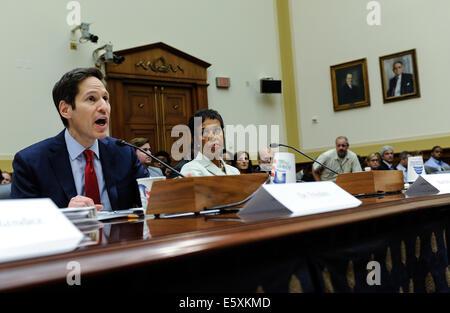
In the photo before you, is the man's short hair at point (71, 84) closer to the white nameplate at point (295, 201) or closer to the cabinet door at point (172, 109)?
the white nameplate at point (295, 201)

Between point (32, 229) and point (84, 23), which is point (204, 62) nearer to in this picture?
point (84, 23)

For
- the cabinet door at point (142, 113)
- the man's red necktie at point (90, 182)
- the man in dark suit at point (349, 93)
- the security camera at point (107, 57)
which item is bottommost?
the man's red necktie at point (90, 182)

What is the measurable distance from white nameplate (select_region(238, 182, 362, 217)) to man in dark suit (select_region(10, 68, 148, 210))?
0.89 meters

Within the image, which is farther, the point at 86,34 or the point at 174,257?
the point at 86,34

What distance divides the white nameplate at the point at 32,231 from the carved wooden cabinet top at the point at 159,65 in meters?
6.38

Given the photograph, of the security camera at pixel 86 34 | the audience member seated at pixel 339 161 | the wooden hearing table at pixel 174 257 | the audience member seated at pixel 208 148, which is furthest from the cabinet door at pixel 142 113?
the wooden hearing table at pixel 174 257

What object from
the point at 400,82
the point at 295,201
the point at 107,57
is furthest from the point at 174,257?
the point at 400,82

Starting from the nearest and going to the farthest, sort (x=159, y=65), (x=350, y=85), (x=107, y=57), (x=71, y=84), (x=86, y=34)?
1. (x=71, y=84)
2. (x=86, y=34)
3. (x=107, y=57)
4. (x=159, y=65)
5. (x=350, y=85)

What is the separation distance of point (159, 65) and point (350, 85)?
361 centimetres

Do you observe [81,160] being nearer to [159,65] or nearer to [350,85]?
[159,65]

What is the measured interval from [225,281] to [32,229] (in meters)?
0.29

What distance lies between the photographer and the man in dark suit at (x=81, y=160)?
5.57 ft

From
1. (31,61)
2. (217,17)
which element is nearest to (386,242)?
(31,61)

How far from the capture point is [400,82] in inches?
320
